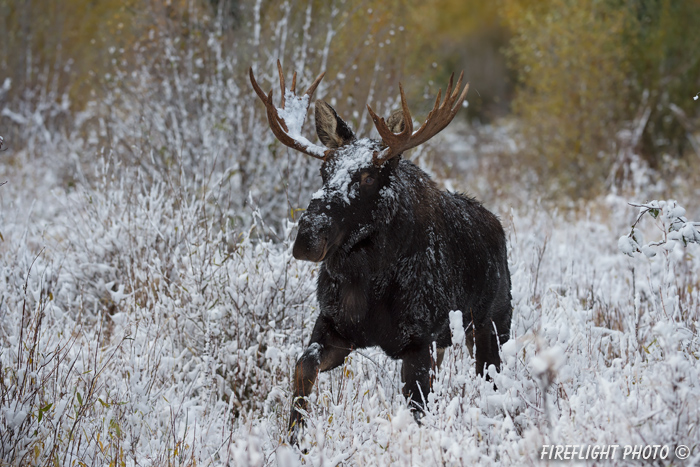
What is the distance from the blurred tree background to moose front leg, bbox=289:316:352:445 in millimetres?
3754

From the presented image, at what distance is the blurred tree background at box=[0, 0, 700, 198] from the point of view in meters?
6.72

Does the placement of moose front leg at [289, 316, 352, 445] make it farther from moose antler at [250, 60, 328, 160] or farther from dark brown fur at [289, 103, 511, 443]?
moose antler at [250, 60, 328, 160]

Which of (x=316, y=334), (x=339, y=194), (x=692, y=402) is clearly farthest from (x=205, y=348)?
(x=692, y=402)

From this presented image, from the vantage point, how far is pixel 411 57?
36.6 feet

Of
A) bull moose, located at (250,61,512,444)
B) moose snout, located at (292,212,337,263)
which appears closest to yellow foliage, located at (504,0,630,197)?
bull moose, located at (250,61,512,444)

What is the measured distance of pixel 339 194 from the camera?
281 centimetres

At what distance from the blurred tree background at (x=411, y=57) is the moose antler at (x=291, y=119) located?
2774 mm

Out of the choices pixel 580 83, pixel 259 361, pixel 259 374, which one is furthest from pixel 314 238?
pixel 580 83

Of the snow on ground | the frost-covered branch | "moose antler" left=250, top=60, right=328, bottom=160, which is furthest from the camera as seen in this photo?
"moose antler" left=250, top=60, right=328, bottom=160

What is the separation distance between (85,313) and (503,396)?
3.09m

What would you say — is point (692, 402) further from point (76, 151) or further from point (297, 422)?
point (76, 151)

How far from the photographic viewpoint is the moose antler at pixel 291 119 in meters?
3.10

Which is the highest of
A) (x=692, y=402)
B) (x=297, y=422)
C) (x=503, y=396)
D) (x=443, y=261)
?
(x=443, y=261)

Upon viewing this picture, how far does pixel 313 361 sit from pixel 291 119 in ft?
4.28
